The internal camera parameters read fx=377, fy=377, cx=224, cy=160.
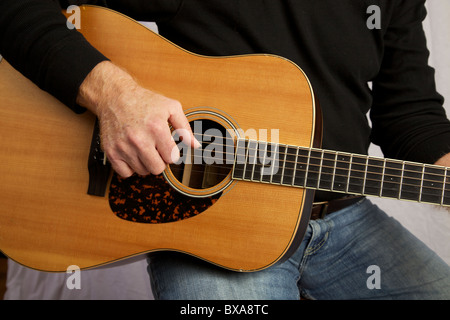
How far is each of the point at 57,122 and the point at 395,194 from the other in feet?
2.84

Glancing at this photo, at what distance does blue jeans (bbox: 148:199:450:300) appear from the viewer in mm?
976

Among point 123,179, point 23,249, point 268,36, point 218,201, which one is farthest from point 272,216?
point 23,249

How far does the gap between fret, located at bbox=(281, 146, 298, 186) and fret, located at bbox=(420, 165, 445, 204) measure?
32cm

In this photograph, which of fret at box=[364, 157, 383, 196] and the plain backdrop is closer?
fret at box=[364, 157, 383, 196]

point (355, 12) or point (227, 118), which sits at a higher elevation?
point (355, 12)

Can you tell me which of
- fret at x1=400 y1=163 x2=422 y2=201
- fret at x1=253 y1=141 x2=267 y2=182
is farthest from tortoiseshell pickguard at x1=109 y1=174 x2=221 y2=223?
fret at x1=400 y1=163 x2=422 y2=201

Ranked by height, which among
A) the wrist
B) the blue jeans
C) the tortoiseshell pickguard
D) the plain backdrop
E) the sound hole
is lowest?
the plain backdrop

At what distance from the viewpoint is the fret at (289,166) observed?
90 centimetres

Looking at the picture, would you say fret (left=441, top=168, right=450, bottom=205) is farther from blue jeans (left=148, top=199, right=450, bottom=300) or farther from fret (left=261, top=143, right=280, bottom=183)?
fret (left=261, top=143, right=280, bottom=183)

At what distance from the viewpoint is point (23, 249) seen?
974 mm

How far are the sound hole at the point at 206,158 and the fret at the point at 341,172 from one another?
0.83 feet

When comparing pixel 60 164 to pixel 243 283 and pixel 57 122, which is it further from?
pixel 243 283

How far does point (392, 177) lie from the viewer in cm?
91
